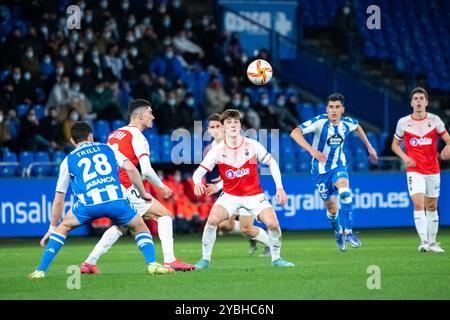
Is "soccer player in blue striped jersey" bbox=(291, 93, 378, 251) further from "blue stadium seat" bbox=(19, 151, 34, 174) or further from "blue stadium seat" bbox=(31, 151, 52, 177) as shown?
"blue stadium seat" bbox=(19, 151, 34, 174)

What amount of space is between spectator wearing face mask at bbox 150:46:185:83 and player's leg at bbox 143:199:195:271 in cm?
1259

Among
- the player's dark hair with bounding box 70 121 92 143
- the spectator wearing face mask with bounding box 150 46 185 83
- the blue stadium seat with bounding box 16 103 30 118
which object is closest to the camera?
the player's dark hair with bounding box 70 121 92 143

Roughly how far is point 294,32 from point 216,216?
58.8 ft

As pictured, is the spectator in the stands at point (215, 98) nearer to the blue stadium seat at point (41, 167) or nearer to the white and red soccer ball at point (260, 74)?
the blue stadium seat at point (41, 167)

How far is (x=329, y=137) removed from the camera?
1565cm

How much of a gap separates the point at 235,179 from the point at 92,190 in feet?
7.50

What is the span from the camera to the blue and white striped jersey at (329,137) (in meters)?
15.7

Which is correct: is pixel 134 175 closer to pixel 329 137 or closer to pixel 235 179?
Answer: pixel 235 179

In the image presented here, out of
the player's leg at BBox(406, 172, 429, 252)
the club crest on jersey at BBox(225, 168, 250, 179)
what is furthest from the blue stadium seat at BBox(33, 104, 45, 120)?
the club crest on jersey at BBox(225, 168, 250, 179)

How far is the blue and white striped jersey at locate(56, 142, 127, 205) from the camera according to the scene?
1127 cm

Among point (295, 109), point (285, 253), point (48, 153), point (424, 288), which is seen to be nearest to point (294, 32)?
point (295, 109)

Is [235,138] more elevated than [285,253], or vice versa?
[235,138]

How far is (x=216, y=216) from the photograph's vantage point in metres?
12.7

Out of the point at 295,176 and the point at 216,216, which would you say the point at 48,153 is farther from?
the point at 216,216
